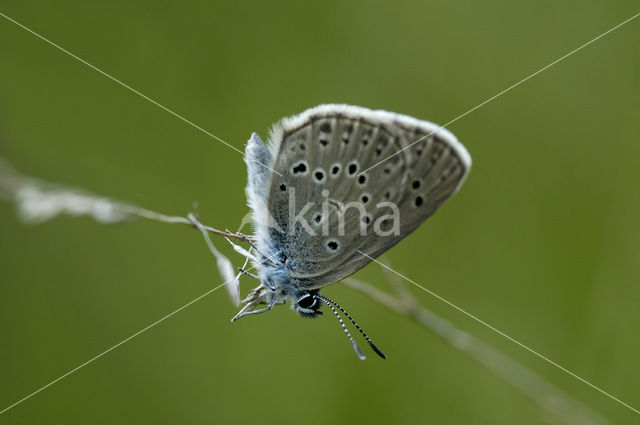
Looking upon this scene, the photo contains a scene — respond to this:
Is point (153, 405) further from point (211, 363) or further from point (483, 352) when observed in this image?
point (483, 352)

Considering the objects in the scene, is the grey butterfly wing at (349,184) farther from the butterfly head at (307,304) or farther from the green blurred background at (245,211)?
the green blurred background at (245,211)

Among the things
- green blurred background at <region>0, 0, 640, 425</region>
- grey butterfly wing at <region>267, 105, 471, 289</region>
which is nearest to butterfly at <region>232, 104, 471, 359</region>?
grey butterfly wing at <region>267, 105, 471, 289</region>

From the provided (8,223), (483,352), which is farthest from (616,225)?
(8,223)

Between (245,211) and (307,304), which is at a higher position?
(245,211)

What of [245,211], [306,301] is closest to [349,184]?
[306,301]

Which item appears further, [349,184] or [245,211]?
[245,211]

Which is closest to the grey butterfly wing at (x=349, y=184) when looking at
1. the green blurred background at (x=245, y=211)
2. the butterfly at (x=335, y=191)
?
the butterfly at (x=335, y=191)

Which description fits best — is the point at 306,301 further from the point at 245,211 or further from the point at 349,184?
the point at 245,211

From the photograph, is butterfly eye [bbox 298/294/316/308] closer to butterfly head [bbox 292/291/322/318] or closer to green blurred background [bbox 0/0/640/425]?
butterfly head [bbox 292/291/322/318]
